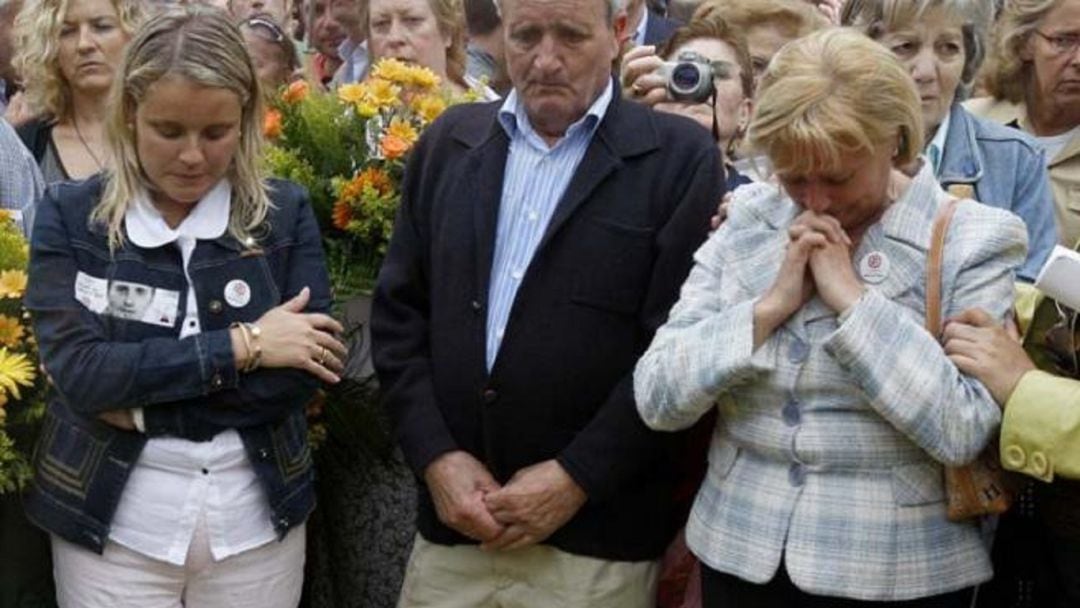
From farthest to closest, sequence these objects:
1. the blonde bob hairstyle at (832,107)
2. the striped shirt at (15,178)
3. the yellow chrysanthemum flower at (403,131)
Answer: the striped shirt at (15,178) → the yellow chrysanthemum flower at (403,131) → the blonde bob hairstyle at (832,107)

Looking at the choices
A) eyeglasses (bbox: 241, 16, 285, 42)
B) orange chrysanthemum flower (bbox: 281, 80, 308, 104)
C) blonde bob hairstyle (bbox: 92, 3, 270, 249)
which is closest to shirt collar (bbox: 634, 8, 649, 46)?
eyeglasses (bbox: 241, 16, 285, 42)

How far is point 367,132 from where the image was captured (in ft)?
14.5

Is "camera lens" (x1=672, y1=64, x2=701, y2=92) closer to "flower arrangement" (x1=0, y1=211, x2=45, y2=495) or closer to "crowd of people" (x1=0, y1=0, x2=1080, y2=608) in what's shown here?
"crowd of people" (x1=0, y1=0, x2=1080, y2=608)

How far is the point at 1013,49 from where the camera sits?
15.8ft

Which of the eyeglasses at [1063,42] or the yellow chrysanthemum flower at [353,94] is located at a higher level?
the yellow chrysanthemum flower at [353,94]

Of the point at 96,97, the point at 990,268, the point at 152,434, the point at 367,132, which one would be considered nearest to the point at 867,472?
the point at 990,268

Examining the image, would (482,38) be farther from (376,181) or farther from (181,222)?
(181,222)

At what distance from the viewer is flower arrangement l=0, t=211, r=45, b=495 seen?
3645 millimetres

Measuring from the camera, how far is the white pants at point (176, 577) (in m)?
3.52

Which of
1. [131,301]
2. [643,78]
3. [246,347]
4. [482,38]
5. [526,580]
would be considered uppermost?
[643,78]

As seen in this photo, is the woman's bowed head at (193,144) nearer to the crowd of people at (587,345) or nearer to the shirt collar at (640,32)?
the crowd of people at (587,345)

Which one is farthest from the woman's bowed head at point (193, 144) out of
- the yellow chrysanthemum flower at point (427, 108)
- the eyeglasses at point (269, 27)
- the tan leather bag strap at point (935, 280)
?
the eyeglasses at point (269, 27)

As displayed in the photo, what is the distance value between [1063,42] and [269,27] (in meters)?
2.94

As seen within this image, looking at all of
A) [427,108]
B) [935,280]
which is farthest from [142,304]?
[935,280]
